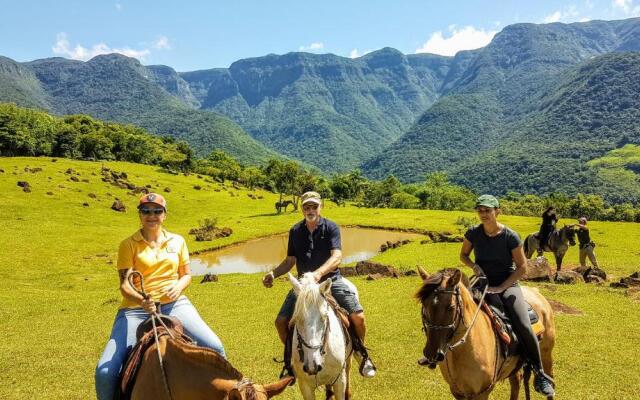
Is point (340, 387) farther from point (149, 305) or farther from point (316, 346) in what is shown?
point (149, 305)

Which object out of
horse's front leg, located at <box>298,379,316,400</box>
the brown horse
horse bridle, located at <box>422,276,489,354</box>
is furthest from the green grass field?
horse bridle, located at <box>422,276,489,354</box>

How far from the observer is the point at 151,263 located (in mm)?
6418

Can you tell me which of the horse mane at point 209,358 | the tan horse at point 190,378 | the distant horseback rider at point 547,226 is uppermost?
the horse mane at point 209,358

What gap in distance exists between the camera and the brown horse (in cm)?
641

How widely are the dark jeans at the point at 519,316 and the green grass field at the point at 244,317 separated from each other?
3231mm

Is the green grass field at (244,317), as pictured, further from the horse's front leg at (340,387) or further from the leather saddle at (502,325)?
the leather saddle at (502,325)

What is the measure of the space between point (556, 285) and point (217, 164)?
4679 inches

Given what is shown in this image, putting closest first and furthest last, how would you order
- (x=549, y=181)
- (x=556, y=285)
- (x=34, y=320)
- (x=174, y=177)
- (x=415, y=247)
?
(x=34, y=320) < (x=556, y=285) < (x=415, y=247) < (x=174, y=177) < (x=549, y=181)

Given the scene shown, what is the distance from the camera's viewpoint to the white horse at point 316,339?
6445 millimetres

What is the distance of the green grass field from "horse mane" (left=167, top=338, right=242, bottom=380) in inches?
236

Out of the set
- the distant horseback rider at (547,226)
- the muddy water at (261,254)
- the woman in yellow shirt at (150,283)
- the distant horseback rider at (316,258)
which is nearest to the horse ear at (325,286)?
the distant horseback rider at (316,258)

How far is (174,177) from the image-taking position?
9156cm

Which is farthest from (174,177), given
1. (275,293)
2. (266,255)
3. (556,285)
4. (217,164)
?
(556,285)

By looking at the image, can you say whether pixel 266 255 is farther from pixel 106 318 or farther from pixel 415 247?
pixel 106 318
